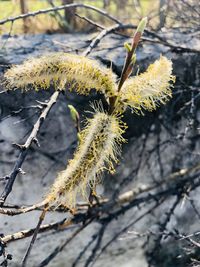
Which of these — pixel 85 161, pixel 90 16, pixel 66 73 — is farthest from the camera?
pixel 90 16

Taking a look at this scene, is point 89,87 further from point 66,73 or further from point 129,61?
point 129,61

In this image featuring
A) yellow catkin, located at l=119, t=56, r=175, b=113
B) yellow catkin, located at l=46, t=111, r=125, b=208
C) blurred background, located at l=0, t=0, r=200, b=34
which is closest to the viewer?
yellow catkin, located at l=46, t=111, r=125, b=208

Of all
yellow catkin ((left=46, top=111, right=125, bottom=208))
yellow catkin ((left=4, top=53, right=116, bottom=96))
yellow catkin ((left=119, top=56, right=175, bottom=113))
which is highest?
yellow catkin ((left=4, top=53, right=116, bottom=96))

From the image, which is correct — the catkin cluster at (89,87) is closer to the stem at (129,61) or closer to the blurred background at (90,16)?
the stem at (129,61)

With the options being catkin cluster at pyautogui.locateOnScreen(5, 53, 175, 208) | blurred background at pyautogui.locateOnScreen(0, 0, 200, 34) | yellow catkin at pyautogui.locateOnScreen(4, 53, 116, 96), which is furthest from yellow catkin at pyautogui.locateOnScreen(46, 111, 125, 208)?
blurred background at pyautogui.locateOnScreen(0, 0, 200, 34)

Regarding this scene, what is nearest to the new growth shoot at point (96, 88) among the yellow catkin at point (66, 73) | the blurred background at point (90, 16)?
the yellow catkin at point (66, 73)

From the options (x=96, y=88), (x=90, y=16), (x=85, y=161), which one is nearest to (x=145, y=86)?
(x=96, y=88)

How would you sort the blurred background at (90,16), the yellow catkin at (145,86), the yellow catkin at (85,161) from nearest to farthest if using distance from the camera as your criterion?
1. the yellow catkin at (85,161)
2. the yellow catkin at (145,86)
3. the blurred background at (90,16)

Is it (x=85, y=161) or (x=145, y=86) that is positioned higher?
(x=145, y=86)

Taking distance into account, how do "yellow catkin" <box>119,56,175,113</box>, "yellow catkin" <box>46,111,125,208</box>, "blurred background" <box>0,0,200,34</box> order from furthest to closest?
"blurred background" <box>0,0,200,34</box>
"yellow catkin" <box>119,56,175,113</box>
"yellow catkin" <box>46,111,125,208</box>

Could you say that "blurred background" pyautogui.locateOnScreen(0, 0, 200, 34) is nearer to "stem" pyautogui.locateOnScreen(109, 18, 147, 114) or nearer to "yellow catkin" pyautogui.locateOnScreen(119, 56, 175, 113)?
"yellow catkin" pyautogui.locateOnScreen(119, 56, 175, 113)
